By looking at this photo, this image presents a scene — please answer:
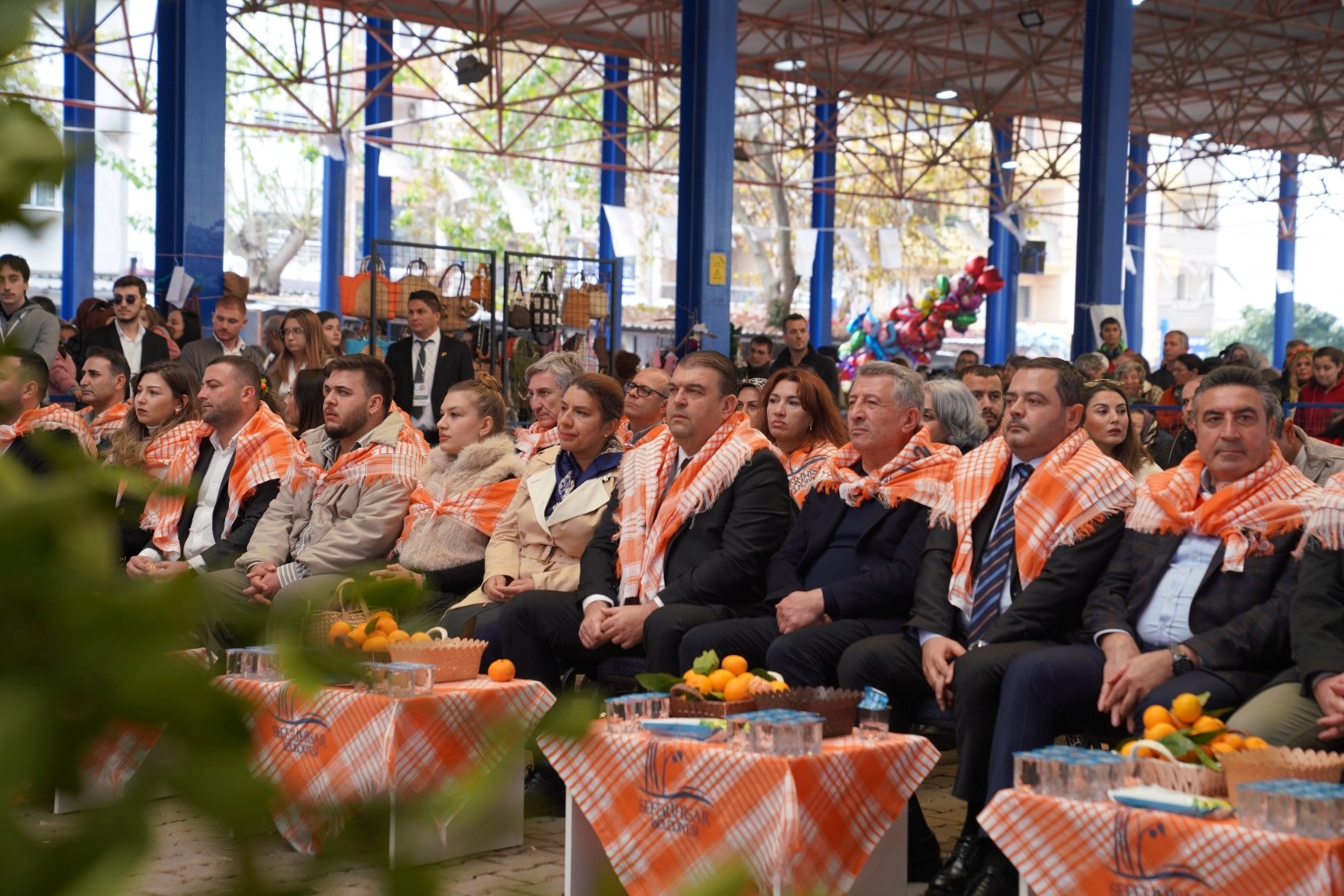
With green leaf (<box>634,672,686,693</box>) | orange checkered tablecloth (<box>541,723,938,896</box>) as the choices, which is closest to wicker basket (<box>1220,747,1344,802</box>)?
orange checkered tablecloth (<box>541,723,938,896</box>)

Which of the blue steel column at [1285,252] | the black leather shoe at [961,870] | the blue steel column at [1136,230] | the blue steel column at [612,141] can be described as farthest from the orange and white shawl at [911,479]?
the blue steel column at [1285,252]

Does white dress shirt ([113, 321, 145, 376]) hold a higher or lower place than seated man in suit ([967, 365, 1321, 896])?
higher

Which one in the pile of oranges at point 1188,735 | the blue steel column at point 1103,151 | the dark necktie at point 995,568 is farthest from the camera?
the blue steel column at point 1103,151

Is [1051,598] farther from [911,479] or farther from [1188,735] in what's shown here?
[1188,735]

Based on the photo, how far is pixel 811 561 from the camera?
460 centimetres

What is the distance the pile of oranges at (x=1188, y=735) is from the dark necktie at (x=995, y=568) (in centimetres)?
84

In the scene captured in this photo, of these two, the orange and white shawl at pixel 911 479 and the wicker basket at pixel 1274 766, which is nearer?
the wicker basket at pixel 1274 766

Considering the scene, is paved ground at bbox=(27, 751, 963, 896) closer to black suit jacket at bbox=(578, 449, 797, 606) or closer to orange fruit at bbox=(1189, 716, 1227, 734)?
orange fruit at bbox=(1189, 716, 1227, 734)

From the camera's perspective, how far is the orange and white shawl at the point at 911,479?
4.38m

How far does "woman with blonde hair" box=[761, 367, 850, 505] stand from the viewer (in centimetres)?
514

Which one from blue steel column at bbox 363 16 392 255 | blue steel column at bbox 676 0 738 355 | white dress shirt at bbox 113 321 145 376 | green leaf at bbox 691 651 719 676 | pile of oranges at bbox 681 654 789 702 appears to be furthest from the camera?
blue steel column at bbox 363 16 392 255

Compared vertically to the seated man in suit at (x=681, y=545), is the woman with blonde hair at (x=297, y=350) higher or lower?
higher

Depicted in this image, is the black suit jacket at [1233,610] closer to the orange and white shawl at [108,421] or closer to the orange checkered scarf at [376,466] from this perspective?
the orange checkered scarf at [376,466]

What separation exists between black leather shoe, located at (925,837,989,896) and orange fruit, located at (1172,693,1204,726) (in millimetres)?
617
